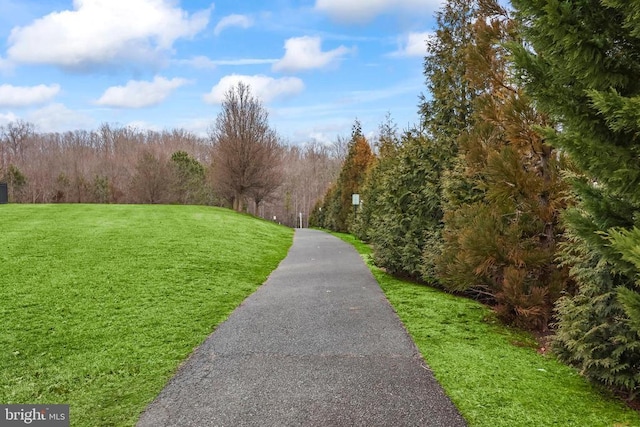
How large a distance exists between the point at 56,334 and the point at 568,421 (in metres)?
5.45

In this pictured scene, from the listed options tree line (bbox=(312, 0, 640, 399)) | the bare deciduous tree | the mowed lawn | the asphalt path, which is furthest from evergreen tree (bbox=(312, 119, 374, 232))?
the asphalt path

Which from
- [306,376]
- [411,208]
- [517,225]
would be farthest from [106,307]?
[411,208]

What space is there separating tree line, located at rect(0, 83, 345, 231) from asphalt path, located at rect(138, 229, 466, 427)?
88.2ft

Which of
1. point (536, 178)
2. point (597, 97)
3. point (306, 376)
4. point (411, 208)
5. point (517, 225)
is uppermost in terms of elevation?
point (597, 97)

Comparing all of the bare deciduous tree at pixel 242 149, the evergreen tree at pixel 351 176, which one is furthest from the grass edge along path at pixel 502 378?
the bare deciduous tree at pixel 242 149

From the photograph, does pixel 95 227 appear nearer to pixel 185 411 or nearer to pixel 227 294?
pixel 227 294

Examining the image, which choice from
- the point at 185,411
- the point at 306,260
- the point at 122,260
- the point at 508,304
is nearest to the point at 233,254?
the point at 306,260

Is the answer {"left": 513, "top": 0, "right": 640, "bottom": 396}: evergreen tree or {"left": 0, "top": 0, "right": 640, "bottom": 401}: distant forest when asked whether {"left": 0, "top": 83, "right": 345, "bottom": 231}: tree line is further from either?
{"left": 513, "top": 0, "right": 640, "bottom": 396}: evergreen tree

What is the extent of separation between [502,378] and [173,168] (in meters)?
38.2

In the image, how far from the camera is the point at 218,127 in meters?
33.1

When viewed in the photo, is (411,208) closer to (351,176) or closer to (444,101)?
(444,101)

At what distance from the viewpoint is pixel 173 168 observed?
38219mm

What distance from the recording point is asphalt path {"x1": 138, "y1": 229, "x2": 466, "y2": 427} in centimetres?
307

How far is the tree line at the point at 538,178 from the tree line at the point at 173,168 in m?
22.0
